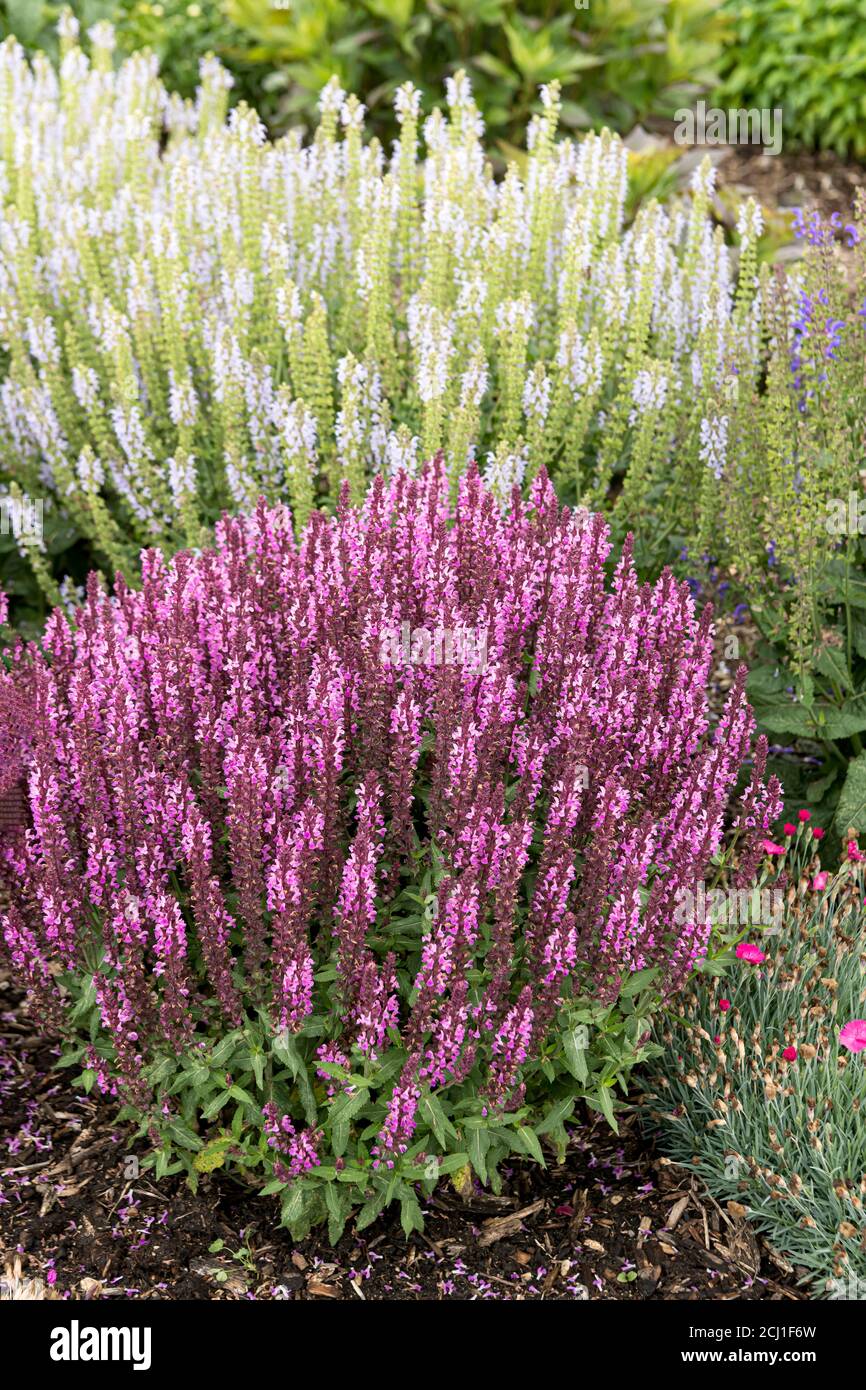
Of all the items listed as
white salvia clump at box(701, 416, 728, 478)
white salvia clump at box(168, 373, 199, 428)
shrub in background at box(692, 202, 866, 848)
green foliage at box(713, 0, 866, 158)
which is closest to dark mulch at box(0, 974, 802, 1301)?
shrub in background at box(692, 202, 866, 848)

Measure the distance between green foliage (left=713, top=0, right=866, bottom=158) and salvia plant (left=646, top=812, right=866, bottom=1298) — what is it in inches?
295

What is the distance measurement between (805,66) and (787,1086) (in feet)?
27.9

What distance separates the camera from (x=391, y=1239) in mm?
3277

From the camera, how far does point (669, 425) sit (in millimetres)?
4613

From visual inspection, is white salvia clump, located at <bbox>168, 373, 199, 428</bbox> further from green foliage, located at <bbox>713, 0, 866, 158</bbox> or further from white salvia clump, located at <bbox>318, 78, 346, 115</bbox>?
green foliage, located at <bbox>713, 0, 866, 158</bbox>

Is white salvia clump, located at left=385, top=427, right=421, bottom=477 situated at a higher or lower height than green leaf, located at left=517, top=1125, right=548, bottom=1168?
higher

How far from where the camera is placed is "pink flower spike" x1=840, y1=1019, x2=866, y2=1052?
3.14 m

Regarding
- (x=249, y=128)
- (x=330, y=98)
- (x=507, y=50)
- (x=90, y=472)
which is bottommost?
(x=90, y=472)

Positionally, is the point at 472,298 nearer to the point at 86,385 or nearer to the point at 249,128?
the point at 249,128

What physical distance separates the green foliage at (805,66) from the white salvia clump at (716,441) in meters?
6.23

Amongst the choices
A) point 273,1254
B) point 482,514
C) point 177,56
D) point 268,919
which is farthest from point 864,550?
point 177,56

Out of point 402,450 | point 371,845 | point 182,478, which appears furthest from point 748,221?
point 371,845

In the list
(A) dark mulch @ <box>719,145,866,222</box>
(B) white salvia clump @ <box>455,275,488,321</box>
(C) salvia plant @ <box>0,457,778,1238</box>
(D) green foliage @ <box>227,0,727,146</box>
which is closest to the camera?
(C) salvia plant @ <box>0,457,778,1238</box>

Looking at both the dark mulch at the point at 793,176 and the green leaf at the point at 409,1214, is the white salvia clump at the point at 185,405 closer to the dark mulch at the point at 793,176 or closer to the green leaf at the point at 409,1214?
the green leaf at the point at 409,1214
